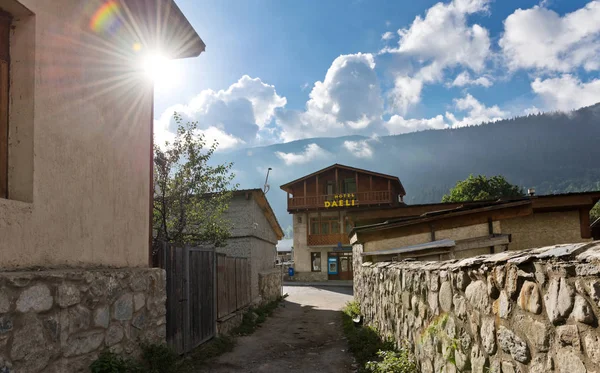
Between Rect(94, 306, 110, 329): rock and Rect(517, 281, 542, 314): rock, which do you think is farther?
Rect(94, 306, 110, 329): rock

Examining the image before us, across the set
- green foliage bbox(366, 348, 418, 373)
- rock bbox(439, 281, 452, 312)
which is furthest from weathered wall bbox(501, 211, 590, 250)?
rock bbox(439, 281, 452, 312)

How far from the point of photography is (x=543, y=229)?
1166 centimetres

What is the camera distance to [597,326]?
1715mm

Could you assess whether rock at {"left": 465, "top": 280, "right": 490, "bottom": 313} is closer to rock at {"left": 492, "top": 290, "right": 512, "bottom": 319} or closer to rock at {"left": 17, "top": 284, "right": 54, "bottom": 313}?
rock at {"left": 492, "top": 290, "right": 512, "bottom": 319}

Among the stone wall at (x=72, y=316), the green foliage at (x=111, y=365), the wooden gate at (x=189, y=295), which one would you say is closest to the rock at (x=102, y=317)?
the stone wall at (x=72, y=316)

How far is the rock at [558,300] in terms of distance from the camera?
1873 mm

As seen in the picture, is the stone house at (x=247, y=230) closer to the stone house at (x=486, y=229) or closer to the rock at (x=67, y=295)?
the stone house at (x=486, y=229)

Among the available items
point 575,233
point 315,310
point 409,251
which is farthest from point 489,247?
point 315,310

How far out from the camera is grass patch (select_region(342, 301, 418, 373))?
5.19 metres

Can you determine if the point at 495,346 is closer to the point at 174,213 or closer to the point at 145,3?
the point at 145,3

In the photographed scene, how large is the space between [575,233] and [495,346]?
1102cm

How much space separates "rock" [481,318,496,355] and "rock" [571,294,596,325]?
0.92m

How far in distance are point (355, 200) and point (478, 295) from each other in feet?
119

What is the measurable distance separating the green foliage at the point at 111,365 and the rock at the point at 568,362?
3930 mm
